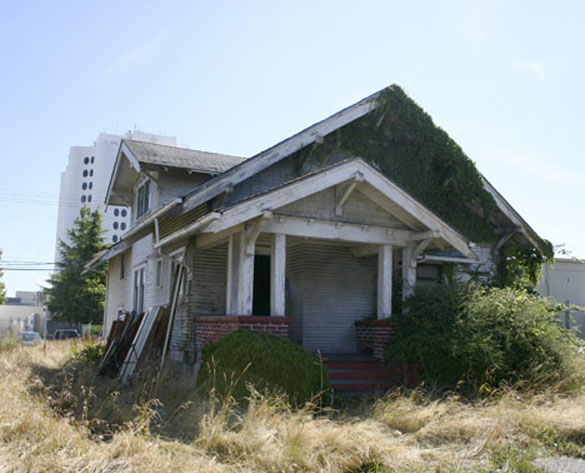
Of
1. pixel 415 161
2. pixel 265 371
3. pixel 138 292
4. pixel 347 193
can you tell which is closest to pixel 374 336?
pixel 347 193

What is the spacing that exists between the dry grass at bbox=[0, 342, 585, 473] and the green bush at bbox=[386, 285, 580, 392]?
4.32 ft

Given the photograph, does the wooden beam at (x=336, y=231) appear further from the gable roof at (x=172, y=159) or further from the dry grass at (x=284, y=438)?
the gable roof at (x=172, y=159)

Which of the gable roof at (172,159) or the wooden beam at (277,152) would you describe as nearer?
the wooden beam at (277,152)

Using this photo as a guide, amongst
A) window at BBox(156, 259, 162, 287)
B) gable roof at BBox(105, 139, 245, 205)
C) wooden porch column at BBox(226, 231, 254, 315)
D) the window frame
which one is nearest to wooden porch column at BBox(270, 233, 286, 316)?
wooden porch column at BBox(226, 231, 254, 315)

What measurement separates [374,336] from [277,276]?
249 centimetres

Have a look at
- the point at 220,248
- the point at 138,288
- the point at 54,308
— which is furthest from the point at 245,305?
the point at 54,308

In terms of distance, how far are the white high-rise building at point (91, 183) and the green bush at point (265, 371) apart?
96891mm

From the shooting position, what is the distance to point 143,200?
17875mm

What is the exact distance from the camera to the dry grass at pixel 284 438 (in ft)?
18.9

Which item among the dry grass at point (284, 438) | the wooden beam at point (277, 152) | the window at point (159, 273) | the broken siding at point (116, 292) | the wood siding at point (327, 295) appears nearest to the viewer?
the dry grass at point (284, 438)

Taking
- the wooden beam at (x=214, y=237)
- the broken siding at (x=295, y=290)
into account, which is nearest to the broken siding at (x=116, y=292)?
the broken siding at (x=295, y=290)

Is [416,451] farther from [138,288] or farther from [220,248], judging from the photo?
[138,288]

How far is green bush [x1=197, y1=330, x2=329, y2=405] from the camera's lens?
8.41 m

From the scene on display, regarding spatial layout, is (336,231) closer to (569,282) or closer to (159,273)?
(159,273)
